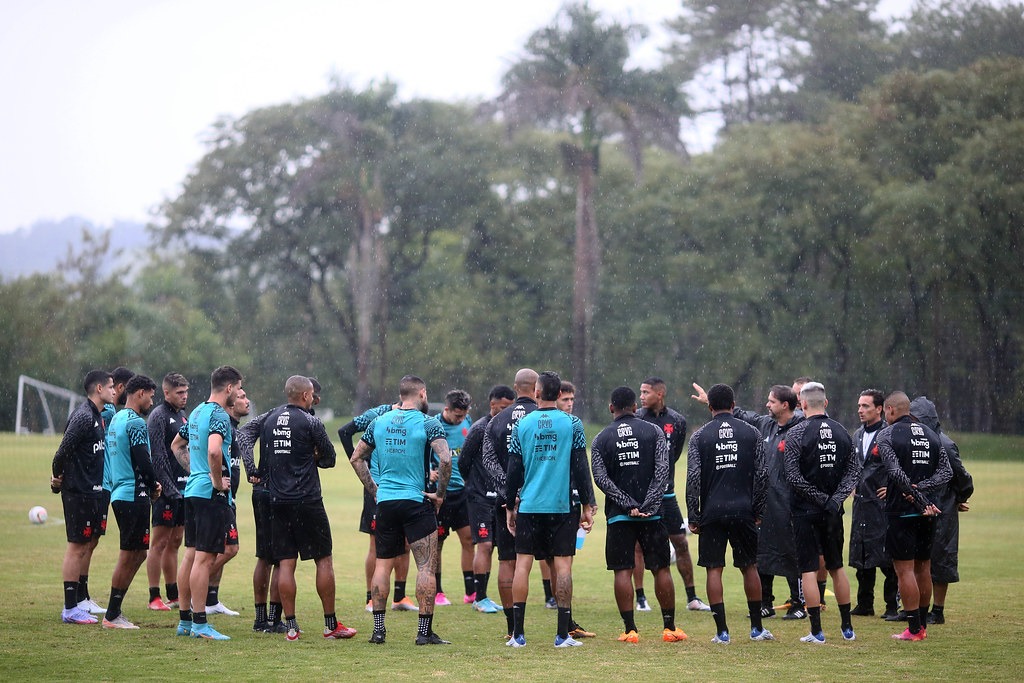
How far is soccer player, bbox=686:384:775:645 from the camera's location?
8805 mm

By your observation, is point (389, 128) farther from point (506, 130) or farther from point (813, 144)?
point (813, 144)

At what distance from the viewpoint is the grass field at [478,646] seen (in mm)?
7660

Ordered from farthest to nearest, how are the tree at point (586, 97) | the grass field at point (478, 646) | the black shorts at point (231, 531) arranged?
the tree at point (586, 97) → the black shorts at point (231, 531) → the grass field at point (478, 646)

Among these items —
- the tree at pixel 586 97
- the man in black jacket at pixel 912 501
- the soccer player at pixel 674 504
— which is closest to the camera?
the man in black jacket at pixel 912 501

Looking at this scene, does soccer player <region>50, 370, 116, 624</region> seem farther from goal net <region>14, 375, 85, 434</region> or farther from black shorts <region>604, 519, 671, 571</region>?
goal net <region>14, 375, 85, 434</region>

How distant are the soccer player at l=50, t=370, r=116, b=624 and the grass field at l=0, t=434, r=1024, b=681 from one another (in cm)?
36

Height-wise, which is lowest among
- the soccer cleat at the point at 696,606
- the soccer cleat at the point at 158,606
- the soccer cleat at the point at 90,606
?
the soccer cleat at the point at 696,606

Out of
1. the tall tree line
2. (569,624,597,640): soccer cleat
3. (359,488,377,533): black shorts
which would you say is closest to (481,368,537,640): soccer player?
(569,624,597,640): soccer cleat

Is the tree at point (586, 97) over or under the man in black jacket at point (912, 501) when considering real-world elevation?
over

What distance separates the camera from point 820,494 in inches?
354

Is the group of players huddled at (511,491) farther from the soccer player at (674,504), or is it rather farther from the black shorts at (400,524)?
the soccer player at (674,504)

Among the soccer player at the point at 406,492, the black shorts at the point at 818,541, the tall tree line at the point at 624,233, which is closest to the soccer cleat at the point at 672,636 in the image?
the black shorts at the point at 818,541

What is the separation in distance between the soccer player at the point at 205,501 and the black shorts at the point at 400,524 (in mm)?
1294

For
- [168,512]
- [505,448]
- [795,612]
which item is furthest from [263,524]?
[795,612]
